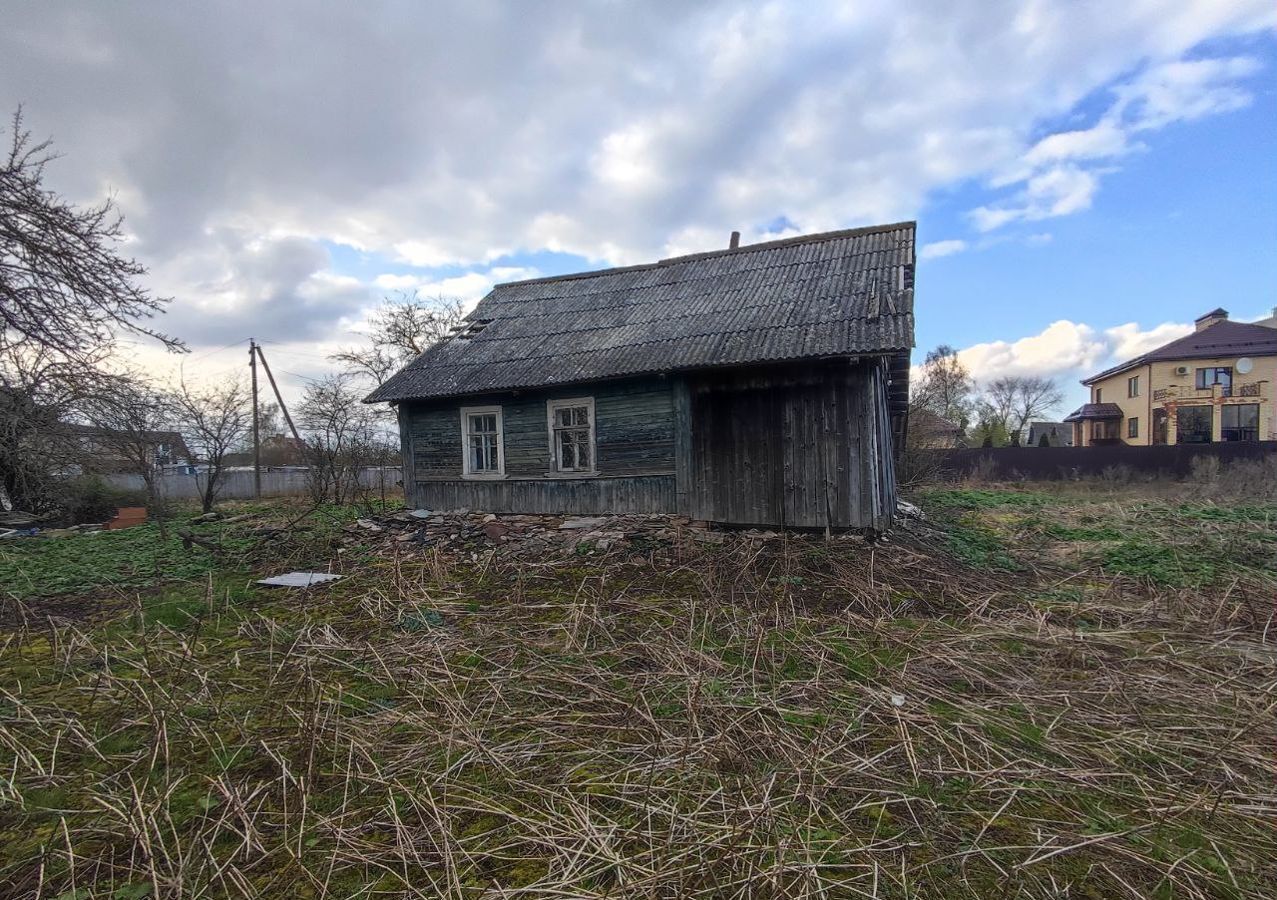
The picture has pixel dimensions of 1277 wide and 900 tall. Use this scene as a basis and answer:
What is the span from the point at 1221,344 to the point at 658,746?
40.3m

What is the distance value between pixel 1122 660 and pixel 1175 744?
1386 millimetres

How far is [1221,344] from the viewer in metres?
29.8

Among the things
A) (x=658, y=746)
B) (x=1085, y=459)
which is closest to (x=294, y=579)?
(x=658, y=746)

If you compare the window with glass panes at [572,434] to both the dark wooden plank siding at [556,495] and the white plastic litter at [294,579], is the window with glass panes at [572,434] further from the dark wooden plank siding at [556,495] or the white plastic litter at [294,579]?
the white plastic litter at [294,579]

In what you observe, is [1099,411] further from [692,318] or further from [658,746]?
[658,746]

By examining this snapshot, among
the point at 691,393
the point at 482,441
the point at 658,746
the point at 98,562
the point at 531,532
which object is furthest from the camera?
the point at 482,441

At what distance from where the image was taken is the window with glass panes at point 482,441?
11062mm

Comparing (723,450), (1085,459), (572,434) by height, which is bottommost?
(1085,459)

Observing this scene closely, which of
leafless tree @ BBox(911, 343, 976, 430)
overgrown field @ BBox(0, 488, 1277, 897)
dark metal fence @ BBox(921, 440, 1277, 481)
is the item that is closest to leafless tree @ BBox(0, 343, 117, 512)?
overgrown field @ BBox(0, 488, 1277, 897)

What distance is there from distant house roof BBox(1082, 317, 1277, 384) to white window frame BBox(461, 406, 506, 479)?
35.9 meters

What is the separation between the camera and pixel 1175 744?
10.2ft

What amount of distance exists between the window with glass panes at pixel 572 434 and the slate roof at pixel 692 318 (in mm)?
580

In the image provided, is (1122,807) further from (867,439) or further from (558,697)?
(867,439)

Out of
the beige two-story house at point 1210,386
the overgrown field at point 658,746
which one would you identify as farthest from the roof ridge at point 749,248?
the beige two-story house at point 1210,386
